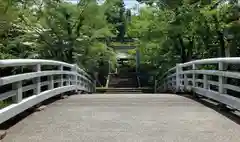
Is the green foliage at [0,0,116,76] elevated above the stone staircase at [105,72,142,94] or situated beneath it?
elevated above

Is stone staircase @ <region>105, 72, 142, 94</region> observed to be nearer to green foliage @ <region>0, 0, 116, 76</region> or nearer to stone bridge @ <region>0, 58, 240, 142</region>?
green foliage @ <region>0, 0, 116, 76</region>

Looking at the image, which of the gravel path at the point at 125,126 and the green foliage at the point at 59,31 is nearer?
the gravel path at the point at 125,126

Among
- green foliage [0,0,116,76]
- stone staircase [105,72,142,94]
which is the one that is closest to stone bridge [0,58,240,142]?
green foliage [0,0,116,76]

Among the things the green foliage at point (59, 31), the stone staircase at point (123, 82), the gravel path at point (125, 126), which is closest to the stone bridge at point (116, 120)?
the gravel path at point (125, 126)

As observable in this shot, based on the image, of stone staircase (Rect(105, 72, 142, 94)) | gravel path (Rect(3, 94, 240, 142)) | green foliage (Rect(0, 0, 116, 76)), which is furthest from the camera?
stone staircase (Rect(105, 72, 142, 94))

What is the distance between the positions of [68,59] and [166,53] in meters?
6.13

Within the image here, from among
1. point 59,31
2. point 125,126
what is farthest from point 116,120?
point 59,31

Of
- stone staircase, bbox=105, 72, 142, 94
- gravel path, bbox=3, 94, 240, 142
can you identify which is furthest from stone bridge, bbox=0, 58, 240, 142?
stone staircase, bbox=105, 72, 142, 94

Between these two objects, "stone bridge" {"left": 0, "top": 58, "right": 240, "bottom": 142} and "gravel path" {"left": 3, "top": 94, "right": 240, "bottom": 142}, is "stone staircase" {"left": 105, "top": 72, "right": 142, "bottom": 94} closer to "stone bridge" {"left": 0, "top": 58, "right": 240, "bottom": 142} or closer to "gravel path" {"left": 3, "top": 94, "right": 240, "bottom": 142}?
"stone bridge" {"left": 0, "top": 58, "right": 240, "bottom": 142}

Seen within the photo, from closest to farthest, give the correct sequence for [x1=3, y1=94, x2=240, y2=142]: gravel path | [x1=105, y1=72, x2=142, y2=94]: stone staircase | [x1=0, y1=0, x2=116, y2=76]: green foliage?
[x1=3, y1=94, x2=240, y2=142]: gravel path → [x1=0, y1=0, x2=116, y2=76]: green foliage → [x1=105, y1=72, x2=142, y2=94]: stone staircase

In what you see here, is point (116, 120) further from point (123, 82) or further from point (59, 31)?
point (123, 82)

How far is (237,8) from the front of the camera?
15.5m

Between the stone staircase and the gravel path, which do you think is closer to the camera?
the gravel path

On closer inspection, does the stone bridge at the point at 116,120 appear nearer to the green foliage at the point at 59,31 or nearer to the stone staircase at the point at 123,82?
the green foliage at the point at 59,31
